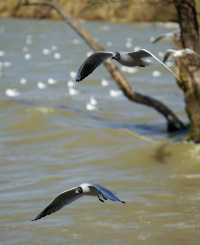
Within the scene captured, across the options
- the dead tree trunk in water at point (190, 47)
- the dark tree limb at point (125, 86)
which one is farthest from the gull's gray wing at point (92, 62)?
the dark tree limb at point (125, 86)

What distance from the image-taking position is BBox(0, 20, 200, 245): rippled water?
720 centimetres

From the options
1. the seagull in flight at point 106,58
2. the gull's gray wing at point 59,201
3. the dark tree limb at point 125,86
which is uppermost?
the seagull in flight at point 106,58

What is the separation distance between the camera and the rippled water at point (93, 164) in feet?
23.6

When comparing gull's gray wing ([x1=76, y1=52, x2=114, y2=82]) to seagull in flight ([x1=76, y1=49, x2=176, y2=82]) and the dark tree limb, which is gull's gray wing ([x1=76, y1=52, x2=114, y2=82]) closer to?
seagull in flight ([x1=76, y1=49, x2=176, y2=82])

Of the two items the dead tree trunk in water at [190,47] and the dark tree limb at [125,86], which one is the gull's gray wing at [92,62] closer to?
the dead tree trunk in water at [190,47]

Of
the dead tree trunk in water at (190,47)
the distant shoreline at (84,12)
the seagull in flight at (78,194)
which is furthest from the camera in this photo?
the distant shoreline at (84,12)

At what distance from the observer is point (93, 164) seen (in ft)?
32.3

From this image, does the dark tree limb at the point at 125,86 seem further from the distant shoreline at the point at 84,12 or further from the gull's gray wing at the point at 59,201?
the distant shoreline at the point at 84,12

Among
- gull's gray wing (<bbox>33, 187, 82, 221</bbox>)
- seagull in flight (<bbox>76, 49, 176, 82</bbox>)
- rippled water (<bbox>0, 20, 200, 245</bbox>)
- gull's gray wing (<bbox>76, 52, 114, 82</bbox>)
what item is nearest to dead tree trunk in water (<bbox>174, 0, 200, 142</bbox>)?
rippled water (<bbox>0, 20, 200, 245</bbox>)

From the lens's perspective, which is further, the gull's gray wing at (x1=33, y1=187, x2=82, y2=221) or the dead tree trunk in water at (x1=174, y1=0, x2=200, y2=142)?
the dead tree trunk in water at (x1=174, y1=0, x2=200, y2=142)

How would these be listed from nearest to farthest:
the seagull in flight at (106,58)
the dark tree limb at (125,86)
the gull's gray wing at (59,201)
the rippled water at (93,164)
→ the gull's gray wing at (59,201)
the seagull in flight at (106,58)
the rippled water at (93,164)
the dark tree limb at (125,86)

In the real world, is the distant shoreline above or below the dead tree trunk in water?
below

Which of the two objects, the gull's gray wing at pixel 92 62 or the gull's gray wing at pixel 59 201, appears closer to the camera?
the gull's gray wing at pixel 59 201

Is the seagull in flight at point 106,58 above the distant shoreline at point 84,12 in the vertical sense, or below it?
above
